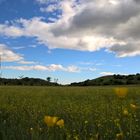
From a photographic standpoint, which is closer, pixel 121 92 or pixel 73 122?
pixel 121 92

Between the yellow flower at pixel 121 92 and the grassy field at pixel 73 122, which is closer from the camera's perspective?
the yellow flower at pixel 121 92

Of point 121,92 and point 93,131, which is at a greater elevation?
point 121,92

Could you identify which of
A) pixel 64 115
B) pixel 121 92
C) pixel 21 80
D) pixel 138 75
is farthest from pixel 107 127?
pixel 138 75

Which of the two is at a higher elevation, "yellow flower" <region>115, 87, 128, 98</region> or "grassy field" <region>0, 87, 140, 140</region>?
"yellow flower" <region>115, 87, 128, 98</region>

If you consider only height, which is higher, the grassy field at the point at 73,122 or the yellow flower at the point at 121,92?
the yellow flower at the point at 121,92

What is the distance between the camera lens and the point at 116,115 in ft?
36.7

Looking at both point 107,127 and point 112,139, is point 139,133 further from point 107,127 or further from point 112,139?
point 107,127

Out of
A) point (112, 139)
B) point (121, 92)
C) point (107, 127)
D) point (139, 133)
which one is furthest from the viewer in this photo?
point (107, 127)

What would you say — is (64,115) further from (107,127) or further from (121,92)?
(121,92)

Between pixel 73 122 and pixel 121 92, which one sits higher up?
pixel 121 92

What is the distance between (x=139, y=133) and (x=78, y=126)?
6.52 ft

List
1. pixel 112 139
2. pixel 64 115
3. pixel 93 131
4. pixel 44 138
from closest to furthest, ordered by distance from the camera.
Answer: pixel 44 138
pixel 112 139
pixel 93 131
pixel 64 115

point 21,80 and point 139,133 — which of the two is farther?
point 21,80

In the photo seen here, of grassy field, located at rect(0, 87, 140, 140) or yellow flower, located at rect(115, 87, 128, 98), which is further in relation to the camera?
grassy field, located at rect(0, 87, 140, 140)
